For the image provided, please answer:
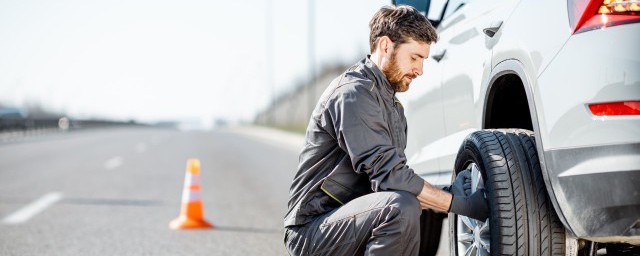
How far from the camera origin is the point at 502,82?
12.1 ft

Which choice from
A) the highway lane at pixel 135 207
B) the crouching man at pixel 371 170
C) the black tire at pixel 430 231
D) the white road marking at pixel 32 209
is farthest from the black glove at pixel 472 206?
the white road marking at pixel 32 209

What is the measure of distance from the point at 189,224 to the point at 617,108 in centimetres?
561

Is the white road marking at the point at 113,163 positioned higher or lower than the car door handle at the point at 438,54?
lower

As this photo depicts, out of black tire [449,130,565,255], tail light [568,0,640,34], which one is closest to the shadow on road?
black tire [449,130,565,255]

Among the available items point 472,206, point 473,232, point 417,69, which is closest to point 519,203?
point 472,206

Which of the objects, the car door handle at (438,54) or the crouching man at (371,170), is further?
the car door handle at (438,54)

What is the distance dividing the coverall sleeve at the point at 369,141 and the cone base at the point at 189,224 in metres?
4.64

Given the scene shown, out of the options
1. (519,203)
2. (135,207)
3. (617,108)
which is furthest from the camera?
(135,207)

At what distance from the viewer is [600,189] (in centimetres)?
277

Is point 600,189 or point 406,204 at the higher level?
point 600,189

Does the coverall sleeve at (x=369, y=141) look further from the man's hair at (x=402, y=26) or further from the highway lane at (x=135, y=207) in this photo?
the highway lane at (x=135, y=207)

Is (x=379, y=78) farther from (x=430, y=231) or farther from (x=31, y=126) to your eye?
(x=31, y=126)

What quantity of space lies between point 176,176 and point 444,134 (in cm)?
1046

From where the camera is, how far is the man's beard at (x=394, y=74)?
3516mm
